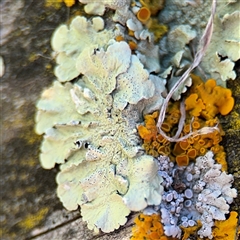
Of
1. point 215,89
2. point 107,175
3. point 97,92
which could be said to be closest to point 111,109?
point 97,92

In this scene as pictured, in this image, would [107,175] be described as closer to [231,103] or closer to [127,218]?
[127,218]

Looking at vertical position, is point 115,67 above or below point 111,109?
above

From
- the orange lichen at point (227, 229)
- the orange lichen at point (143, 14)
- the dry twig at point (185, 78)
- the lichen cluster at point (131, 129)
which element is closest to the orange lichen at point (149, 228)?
the lichen cluster at point (131, 129)

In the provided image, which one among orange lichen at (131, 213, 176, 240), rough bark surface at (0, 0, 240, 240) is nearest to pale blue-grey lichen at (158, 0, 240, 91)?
rough bark surface at (0, 0, 240, 240)

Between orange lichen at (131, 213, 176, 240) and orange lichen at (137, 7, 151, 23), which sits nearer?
orange lichen at (131, 213, 176, 240)

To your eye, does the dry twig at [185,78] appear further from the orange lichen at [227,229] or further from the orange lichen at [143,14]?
the orange lichen at [227,229]

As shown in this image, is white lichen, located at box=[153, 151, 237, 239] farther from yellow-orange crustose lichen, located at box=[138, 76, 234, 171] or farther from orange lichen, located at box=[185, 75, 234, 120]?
orange lichen, located at box=[185, 75, 234, 120]

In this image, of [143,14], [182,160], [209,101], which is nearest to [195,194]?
[182,160]

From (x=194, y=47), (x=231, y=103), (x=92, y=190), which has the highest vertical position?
(x=194, y=47)
